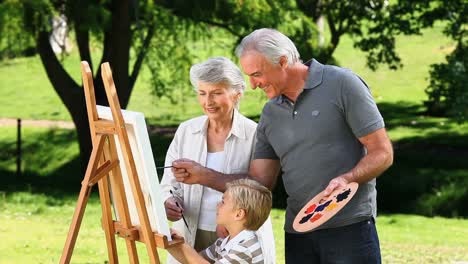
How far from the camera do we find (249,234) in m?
4.11

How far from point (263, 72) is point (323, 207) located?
0.59 meters

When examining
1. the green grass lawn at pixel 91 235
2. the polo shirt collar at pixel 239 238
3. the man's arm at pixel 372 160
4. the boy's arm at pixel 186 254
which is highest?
the man's arm at pixel 372 160

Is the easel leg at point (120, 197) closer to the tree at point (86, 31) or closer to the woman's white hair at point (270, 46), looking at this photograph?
the woman's white hair at point (270, 46)

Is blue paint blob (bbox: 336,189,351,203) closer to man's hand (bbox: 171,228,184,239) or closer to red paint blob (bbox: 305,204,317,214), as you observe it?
red paint blob (bbox: 305,204,317,214)

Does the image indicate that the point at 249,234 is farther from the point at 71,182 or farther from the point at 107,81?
the point at 71,182

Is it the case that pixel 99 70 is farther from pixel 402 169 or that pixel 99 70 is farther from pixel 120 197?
pixel 120 197

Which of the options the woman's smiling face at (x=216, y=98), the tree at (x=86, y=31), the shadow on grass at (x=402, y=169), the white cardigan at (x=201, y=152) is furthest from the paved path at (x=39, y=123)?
the woman's smiling face at (x=216, y=98)

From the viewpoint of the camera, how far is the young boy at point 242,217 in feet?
13.4

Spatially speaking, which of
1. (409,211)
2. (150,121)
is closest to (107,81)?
(409,211)

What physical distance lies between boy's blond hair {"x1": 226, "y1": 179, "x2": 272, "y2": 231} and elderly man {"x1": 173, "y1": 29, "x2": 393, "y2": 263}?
13cm

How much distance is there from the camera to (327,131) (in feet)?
13.1

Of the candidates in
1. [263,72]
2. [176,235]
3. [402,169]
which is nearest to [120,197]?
[176,235]

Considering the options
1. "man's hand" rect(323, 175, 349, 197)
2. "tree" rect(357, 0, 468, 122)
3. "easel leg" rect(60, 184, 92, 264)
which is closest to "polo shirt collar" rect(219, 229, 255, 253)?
"man's hand" rect(323, 175, 349, 197)

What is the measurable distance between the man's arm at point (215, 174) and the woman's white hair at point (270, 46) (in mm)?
535
